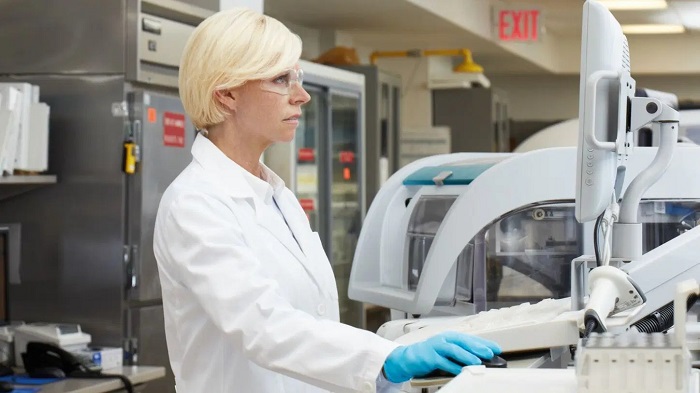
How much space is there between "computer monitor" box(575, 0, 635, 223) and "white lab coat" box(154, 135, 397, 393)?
0.48m

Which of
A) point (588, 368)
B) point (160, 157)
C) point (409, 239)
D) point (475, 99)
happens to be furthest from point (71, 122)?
point (475, 99)

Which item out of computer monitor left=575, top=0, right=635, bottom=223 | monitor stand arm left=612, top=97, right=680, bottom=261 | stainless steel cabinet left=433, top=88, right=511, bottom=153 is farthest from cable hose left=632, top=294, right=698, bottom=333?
stainless steel cabinet left=433, top=88, right=511, bottom=153

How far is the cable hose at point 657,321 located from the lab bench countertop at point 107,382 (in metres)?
1.87

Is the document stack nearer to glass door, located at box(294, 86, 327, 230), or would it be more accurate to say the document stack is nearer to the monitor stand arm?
glass door, located at box(294, 86, 327, 230)

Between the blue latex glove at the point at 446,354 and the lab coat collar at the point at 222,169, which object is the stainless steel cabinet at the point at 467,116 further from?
the blue latex glove at the point at 446,354

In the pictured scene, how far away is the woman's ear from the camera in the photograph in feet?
6.11

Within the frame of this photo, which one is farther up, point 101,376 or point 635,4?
point 635,4

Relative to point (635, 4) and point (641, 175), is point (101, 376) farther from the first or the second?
point (635, 4)

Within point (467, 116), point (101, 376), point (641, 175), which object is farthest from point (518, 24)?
point (641, 175)

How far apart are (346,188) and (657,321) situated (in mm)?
4599

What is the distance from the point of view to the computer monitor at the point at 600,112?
6.09ft

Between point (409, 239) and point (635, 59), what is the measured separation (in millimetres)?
9489

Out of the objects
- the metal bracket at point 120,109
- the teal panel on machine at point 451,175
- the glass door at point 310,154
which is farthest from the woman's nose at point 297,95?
the glass door at point 310,154

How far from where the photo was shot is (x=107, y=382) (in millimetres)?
3447
